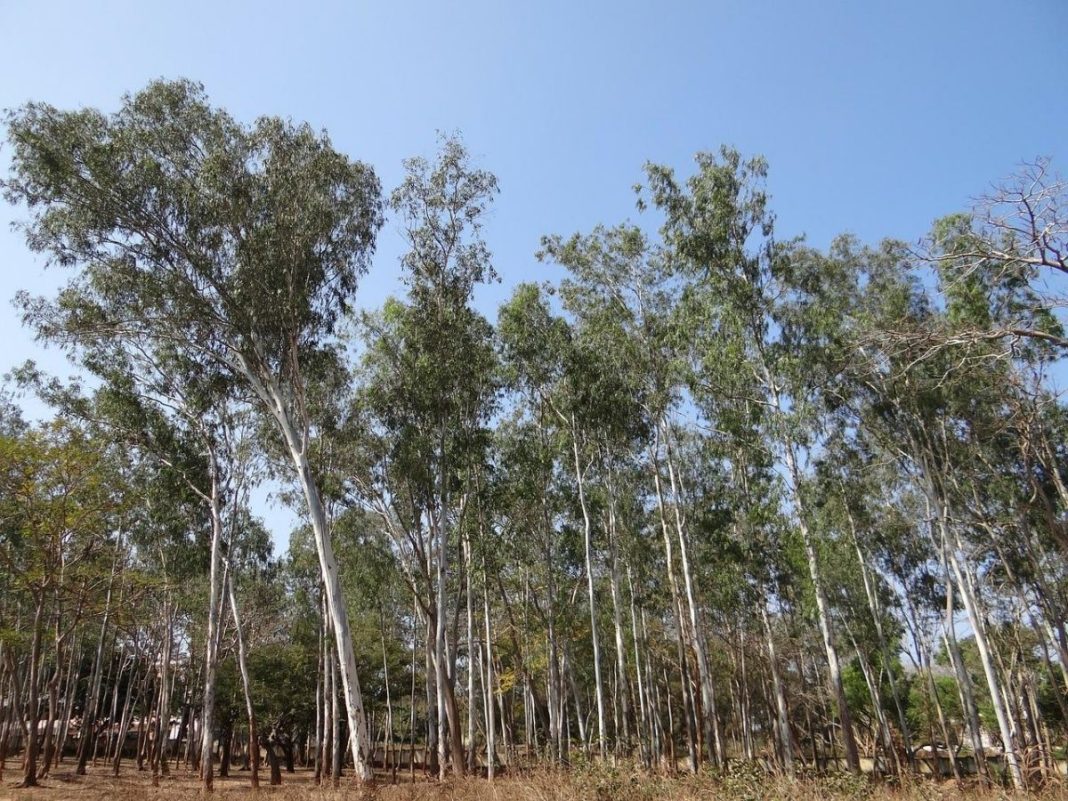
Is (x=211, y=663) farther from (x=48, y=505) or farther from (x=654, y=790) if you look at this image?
(x=654, y=790)

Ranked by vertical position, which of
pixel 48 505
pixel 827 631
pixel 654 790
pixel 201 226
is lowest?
pixel 654 790

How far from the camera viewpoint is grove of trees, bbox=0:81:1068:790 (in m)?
14.8

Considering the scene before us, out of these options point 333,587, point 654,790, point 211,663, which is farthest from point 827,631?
point 211,663

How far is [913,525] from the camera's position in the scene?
22.9 m

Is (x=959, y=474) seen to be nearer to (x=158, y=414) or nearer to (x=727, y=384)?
(x=727, y=384)

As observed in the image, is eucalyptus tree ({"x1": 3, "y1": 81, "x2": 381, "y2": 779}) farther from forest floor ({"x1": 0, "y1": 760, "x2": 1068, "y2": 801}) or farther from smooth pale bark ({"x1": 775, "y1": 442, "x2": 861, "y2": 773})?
smooth pale bark ({"x1": 775, "y1": 442, "x2": 861, "y2": 773})

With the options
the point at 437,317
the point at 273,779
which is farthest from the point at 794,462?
the point at 273,779

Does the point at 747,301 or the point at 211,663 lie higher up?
the point at 747,301

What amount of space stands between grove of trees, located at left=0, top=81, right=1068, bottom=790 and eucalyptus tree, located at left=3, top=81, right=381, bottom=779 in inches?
2.7

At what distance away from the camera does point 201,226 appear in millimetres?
15047

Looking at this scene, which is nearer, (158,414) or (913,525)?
(158,414)

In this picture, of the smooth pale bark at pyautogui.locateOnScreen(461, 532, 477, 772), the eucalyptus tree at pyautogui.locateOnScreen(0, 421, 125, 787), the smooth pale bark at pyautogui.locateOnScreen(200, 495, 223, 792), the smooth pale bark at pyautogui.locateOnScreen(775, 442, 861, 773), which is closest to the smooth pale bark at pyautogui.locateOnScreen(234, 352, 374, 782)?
the eucalyptus tree at pyautogui.locateOnScreen(0, 421, 125, 787)

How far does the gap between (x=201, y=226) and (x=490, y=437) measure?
9057mm

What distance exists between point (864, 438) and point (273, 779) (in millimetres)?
24504
